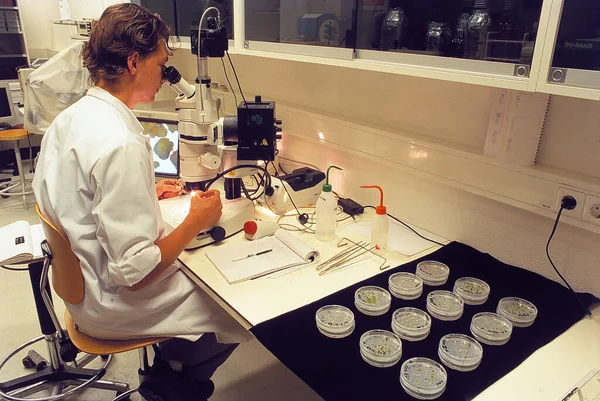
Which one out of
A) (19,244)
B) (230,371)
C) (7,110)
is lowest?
(230,371)

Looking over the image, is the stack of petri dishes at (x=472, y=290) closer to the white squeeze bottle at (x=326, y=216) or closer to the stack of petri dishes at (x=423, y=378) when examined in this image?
the stack of petri dishes at (x=423, y=378)

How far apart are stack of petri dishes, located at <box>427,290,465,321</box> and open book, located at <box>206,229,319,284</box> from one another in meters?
0.40

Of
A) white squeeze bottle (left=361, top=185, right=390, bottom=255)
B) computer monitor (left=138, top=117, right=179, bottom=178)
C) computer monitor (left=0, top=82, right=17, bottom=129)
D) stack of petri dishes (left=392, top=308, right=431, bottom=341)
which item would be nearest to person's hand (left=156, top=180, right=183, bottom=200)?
computer monitor (left=138, top=117, right=179, bottom=178)

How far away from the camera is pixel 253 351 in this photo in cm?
218

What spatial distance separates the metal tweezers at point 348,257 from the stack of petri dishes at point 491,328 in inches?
13.8

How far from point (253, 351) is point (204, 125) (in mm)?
1157

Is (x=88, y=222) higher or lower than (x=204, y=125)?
lower

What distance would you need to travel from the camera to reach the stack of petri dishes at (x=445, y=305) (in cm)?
120

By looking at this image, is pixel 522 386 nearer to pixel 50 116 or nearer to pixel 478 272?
pixel 478 272

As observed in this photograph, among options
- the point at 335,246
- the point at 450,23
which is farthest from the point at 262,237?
the point at 450,23

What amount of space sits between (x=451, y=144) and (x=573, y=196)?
43cm

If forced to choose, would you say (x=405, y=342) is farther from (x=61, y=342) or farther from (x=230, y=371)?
(x=61, y=342)

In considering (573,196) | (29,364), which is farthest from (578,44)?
(29,364)

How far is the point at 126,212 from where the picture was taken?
1.19 metres
